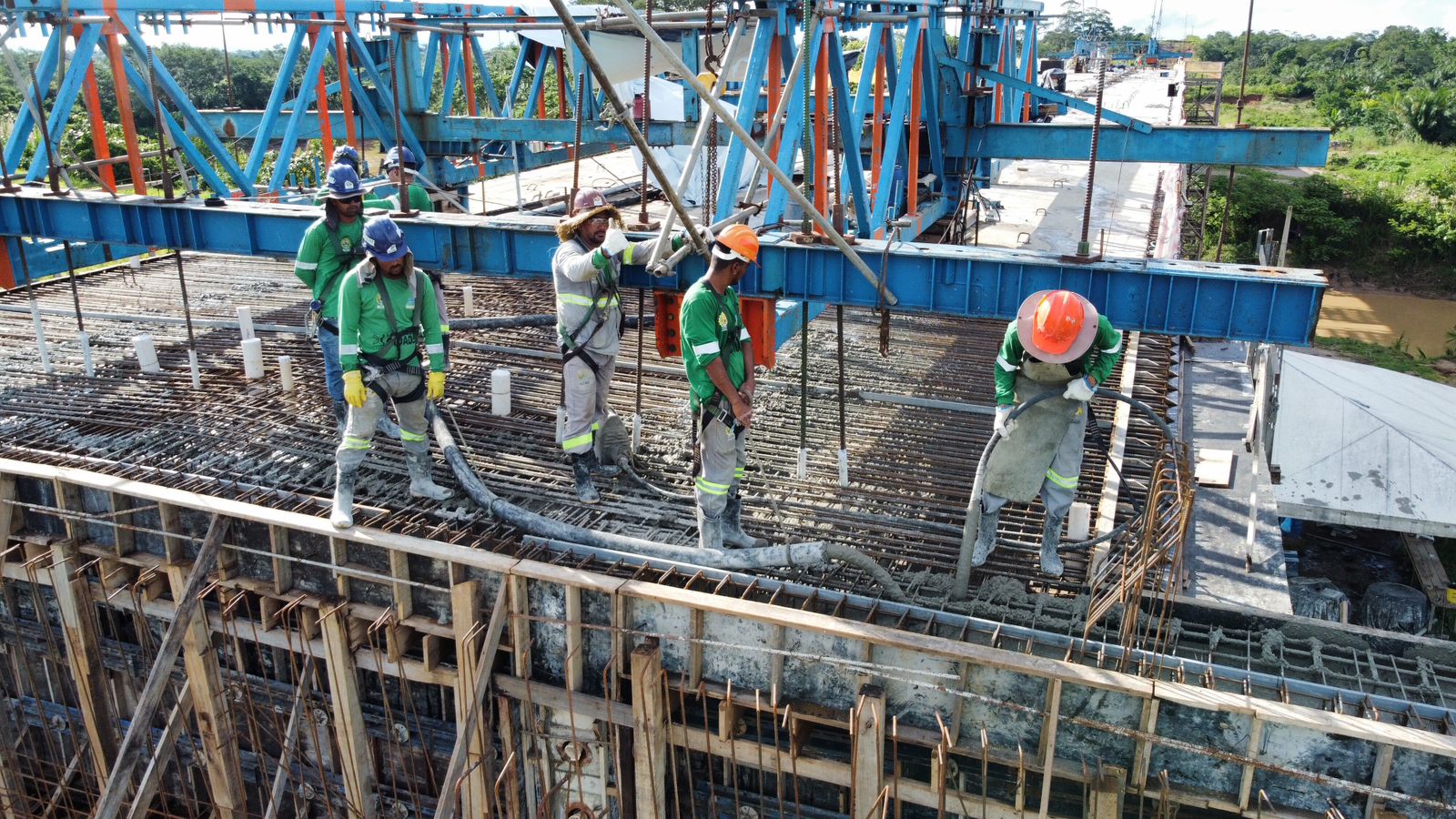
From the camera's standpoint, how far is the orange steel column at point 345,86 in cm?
1284

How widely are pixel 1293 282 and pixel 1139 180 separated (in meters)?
19.0

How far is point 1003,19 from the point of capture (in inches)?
577

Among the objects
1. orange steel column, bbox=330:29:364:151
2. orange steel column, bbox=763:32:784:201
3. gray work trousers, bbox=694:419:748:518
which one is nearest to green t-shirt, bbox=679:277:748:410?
gray work trousers, bbox=694:419:748:518

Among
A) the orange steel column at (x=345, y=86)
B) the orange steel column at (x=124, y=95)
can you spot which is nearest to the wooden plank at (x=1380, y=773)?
the orange steel column at (x=124, y=95)

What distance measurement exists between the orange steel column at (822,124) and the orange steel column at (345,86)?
7.08 metres

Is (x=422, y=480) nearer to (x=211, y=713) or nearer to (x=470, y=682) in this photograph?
(x=470, y=682)

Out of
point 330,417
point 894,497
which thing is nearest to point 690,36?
point 330,417

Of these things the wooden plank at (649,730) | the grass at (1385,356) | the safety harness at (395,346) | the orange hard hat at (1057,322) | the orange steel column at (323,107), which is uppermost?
the orange steel column at (323,107)

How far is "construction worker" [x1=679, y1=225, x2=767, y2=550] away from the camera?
5.72m

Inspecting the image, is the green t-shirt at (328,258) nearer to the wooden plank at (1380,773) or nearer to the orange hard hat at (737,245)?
the orange hard hat at (737,245)

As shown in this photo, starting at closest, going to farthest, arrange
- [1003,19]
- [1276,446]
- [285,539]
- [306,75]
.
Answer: [285,539] → [1276,446] → [306,75] → [1003,19]

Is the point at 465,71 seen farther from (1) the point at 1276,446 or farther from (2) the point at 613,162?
(1) the point at 1276,446

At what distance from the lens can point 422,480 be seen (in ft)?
23.2

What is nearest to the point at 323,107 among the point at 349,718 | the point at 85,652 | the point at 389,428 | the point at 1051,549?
the point at 389,428
